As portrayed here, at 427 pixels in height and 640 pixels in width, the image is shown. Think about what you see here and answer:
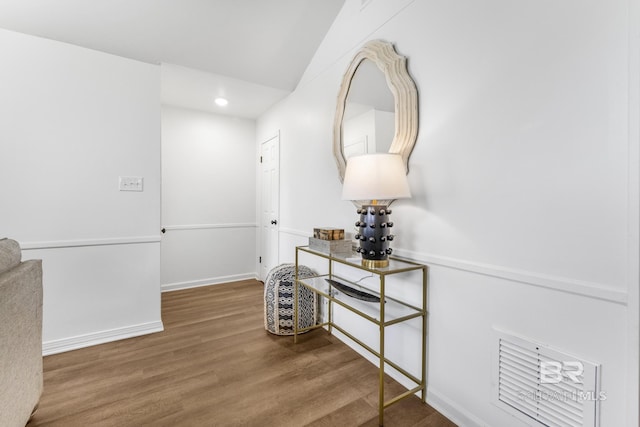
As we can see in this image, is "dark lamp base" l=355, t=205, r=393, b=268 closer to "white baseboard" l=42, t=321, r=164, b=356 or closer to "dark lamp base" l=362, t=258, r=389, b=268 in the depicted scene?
"dark lamp base" l=362, t=258, r=389, b=268

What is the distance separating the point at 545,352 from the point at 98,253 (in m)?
2.91

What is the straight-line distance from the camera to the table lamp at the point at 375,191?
5.04 ft

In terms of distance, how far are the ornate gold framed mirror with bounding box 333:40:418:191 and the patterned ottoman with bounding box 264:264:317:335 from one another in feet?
3.15

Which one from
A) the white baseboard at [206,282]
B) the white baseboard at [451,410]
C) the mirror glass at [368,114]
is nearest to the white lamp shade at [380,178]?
the mirror glass at [368,114]

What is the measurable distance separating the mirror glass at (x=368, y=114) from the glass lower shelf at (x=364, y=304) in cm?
95

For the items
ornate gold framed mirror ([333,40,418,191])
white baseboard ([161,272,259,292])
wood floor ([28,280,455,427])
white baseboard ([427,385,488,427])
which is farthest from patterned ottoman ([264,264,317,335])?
white baseboard ([161,272,259,292])

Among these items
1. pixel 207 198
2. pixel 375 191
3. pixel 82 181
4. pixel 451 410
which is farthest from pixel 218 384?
pixel 207 198

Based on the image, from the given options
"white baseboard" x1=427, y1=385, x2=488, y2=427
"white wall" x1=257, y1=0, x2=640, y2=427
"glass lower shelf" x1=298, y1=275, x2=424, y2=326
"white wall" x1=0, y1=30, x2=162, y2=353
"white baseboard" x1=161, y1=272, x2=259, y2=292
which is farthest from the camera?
"white baseboard" x1=161, y1=272, x2=259, y2=292

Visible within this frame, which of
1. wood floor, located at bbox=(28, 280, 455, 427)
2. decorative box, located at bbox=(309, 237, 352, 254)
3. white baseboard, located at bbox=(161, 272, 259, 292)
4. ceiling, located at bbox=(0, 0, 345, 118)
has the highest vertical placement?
ceiling, located at bbox=(0, 0, 345, 118)

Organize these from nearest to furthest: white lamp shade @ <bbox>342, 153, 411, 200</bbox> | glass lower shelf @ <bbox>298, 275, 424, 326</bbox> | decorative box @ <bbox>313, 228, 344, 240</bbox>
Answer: white lamp shade @ <bbox>342, 153, 411, 200</bbox> < glass lower shelf @ <bbox>298, 275, 424, 326</bbox> < decorative box @ <bbox>313, 228, 344, 240</bbox>

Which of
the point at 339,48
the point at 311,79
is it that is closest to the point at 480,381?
the point at 339,48

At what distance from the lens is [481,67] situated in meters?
1.38

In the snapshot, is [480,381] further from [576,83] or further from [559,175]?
[576,83]

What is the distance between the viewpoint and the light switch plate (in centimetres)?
→ 243
